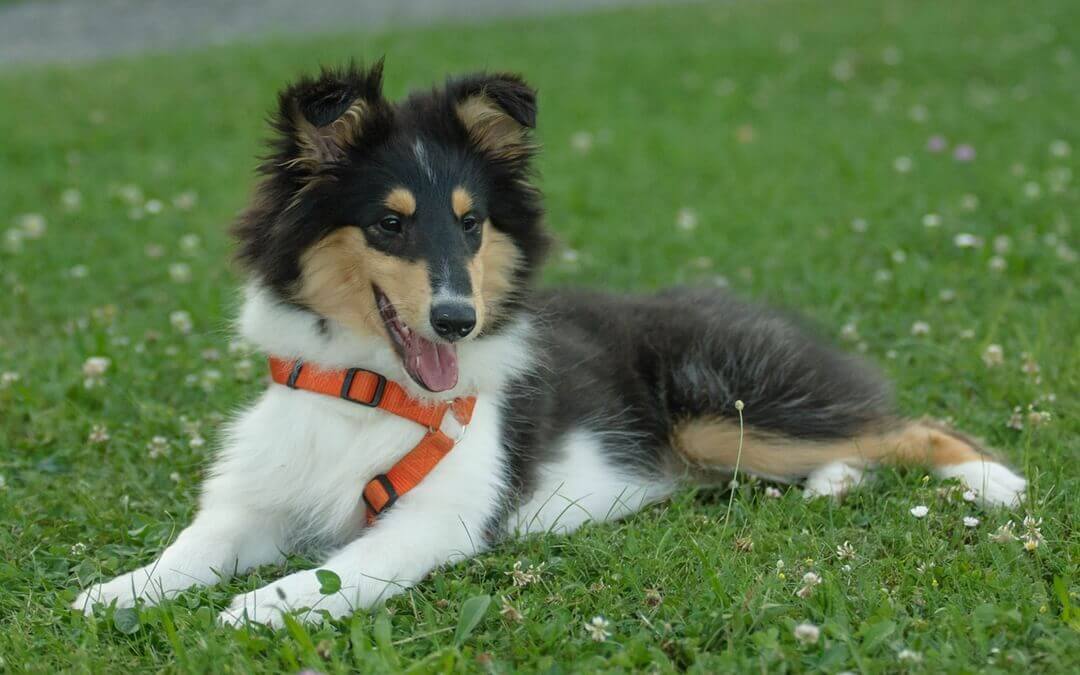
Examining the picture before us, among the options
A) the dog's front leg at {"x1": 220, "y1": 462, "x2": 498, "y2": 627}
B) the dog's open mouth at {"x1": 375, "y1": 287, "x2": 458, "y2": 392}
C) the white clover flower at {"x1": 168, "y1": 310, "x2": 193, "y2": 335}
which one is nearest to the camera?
Answer: the dog's front leg at {"x1": 220, "y1": 462, "x2": 498, "y2": 627}

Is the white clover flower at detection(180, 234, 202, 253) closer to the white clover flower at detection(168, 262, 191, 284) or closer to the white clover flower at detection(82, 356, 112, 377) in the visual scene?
the white clover flower at detection(168, 262, 191, 284)

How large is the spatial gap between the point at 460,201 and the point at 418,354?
1.64ft

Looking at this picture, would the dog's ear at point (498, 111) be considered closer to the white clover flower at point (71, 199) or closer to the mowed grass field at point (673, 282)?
the mowed grass field at point (673, 282)

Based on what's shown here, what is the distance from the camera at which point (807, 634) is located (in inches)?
115

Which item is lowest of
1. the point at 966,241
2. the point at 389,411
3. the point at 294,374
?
the point at 966,241

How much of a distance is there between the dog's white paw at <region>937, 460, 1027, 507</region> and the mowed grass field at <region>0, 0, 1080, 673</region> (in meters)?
0.09

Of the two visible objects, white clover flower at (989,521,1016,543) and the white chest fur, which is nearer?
white clover flower at (989,521,1016,543)

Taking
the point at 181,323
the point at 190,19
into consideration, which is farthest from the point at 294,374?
the point at 190,19

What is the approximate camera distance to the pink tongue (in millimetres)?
3588

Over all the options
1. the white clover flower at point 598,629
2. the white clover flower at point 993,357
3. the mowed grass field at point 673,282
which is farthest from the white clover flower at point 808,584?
the white clover flower at point 993,357

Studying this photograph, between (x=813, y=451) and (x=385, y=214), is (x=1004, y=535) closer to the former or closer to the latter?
(x=813, y=451)

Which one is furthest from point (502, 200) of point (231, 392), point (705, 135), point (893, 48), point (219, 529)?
point (893, 48)

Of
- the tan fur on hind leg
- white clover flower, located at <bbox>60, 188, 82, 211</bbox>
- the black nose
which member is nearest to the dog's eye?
the black nose

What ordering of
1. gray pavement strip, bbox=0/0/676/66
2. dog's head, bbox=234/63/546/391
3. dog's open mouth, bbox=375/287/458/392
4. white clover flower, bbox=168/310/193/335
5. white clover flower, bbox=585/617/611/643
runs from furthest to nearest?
gray pavement strip, bbox=0/0/676/66
white clover flower, bbox=168/310/193/335
dog's open mouth, bbox=375/287/458/392
dog's head, bbox=234/63/546/391
white clover flower, bbox=585/617/611/643
